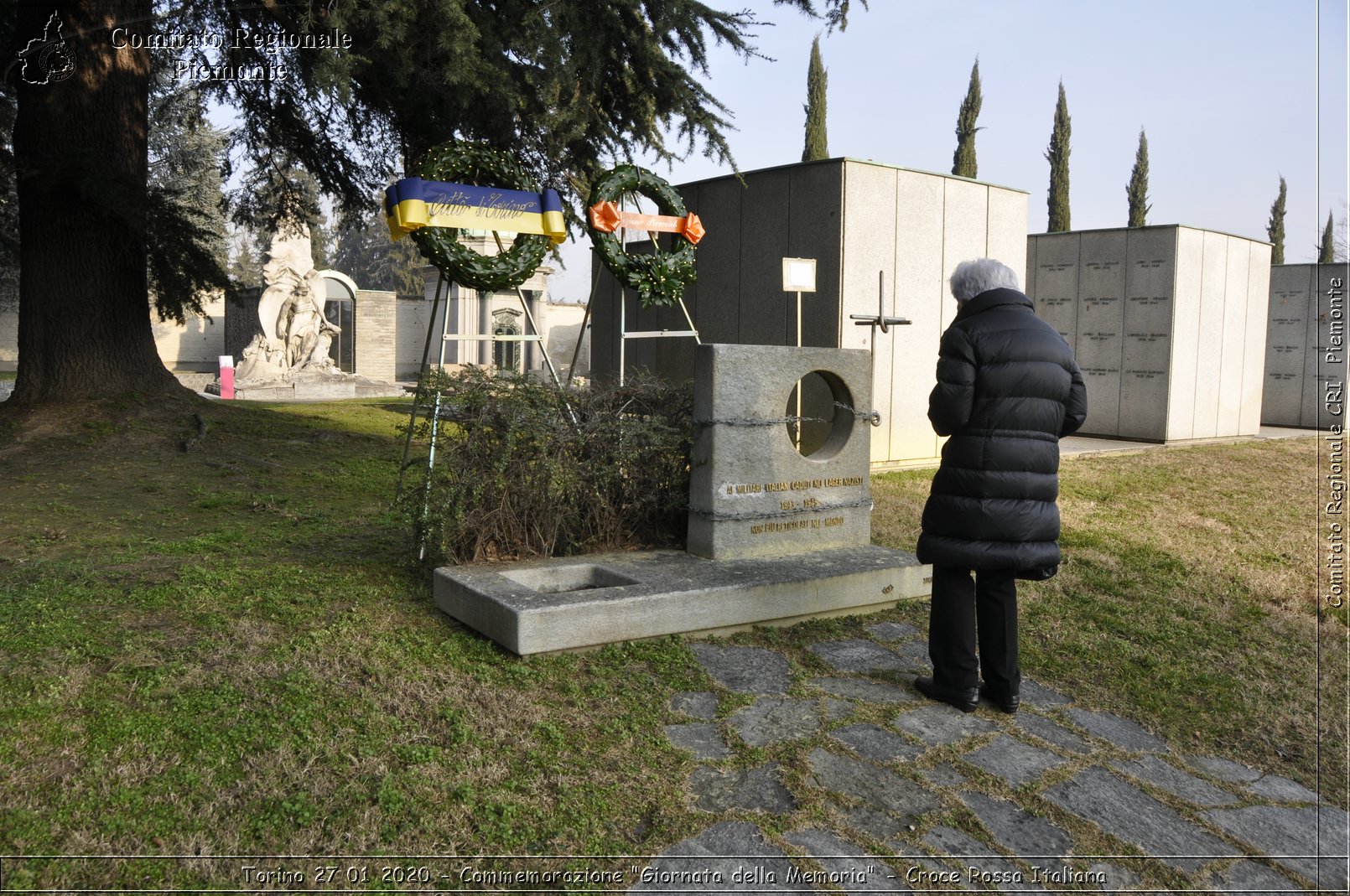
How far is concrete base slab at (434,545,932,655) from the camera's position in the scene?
412 cm

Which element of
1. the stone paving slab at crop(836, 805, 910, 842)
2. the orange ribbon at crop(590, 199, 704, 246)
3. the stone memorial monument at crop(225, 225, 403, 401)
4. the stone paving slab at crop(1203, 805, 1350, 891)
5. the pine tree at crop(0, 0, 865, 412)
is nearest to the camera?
the stone paving slab at crop(1203, 805, 1350, 891)

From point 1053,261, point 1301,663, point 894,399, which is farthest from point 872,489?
point 1053,261

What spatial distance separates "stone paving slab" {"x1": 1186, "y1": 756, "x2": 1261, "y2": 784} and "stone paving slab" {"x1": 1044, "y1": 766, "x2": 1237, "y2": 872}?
13.6 inches

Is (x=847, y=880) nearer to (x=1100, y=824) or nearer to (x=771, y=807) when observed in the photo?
(x=771, y=807)

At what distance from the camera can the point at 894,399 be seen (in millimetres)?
10070

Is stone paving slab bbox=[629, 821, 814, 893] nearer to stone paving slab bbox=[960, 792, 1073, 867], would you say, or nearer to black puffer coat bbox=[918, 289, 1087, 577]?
stone paving slab bbox=[960, 792, 1073, 867]

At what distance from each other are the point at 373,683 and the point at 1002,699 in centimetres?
239

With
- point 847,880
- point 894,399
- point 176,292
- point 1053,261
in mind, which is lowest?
point 847,880

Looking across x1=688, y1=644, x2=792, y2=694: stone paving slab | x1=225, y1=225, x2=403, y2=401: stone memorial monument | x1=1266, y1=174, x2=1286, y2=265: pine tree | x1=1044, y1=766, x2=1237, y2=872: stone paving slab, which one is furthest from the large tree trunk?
x1=1266, y1=174, x2=1286, y2=265: pine tree

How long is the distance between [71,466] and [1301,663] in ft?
28.3

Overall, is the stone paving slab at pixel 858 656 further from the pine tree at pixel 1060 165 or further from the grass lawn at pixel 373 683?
the pine tree at pixel 1060 165

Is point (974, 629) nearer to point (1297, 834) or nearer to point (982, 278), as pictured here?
point (1297, 834)

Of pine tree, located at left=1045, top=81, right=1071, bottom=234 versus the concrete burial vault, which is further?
pine tree, located at left=1045, top=81, right=1071, bottom=234

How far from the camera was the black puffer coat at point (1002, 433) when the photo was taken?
350 cm
